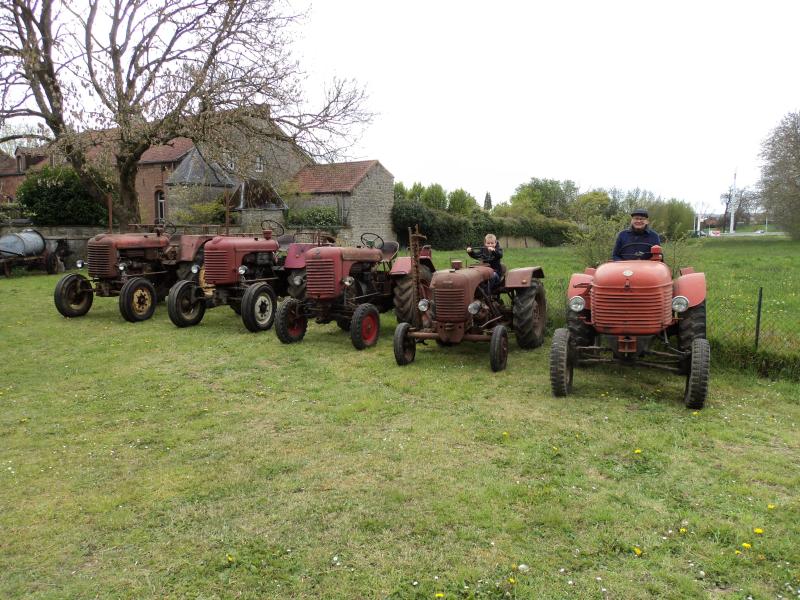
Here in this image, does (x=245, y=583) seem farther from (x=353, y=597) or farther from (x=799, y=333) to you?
(x=799, y=333)

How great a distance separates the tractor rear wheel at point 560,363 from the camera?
5.54 meters

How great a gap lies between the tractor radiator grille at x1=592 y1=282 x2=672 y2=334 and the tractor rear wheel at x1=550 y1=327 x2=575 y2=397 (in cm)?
35

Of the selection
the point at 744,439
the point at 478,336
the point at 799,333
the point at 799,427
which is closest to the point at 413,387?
the point at 478,336

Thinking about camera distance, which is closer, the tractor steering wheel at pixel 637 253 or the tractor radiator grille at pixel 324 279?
the tractor steering wheel at pixel 637 253

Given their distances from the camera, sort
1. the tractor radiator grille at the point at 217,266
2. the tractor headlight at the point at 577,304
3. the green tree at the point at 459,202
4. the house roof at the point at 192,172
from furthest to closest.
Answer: the green tree at the point at 459,202, the house roof at the point at 192,172, the tractor radiator grille at the point at 217,266, the tractor headlight at the point at 577,304

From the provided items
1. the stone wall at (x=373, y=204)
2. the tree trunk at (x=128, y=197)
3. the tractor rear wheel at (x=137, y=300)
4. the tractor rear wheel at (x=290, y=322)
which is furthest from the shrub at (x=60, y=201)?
the tractor rear wheel at (x=290, y=322)

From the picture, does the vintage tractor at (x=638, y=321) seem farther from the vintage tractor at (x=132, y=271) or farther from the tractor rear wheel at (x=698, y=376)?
the vintage tractor at (x=132, y=271)

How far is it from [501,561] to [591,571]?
0.41 metres

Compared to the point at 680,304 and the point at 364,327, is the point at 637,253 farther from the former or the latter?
the point at 364,327

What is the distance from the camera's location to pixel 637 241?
616cm

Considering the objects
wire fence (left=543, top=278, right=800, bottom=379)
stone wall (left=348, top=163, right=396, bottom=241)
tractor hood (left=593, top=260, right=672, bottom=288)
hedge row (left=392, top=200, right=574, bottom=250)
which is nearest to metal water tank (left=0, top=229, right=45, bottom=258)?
stone wall (left=348, top=163, right=396, bottom=241)

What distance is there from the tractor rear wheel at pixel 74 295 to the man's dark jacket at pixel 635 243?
8.77 metres

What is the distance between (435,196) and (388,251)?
36426 mm

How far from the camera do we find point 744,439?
15.1 feet
